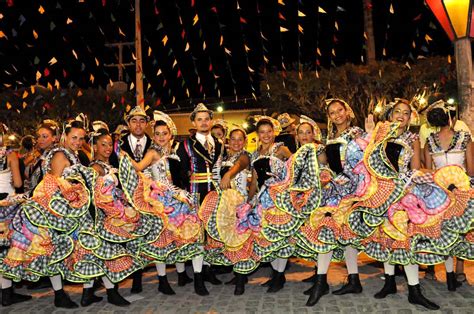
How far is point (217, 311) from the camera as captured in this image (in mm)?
4516

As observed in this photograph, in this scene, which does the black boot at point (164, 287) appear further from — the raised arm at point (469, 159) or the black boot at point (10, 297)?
the raised arm at point (469, 159)

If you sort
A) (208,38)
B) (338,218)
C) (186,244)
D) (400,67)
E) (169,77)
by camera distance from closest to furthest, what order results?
(338,218)
(186,244)
(208,38)
(169,77)
(400,67)

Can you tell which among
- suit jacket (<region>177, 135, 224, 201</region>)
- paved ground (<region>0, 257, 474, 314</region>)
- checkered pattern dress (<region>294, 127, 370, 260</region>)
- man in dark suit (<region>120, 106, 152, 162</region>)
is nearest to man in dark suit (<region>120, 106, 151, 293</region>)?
man in dark suit (<region>120, 106, 152, 162</region>)

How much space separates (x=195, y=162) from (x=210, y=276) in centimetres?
135

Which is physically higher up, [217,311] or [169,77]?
[169,77]

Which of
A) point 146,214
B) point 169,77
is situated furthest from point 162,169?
point 169,77

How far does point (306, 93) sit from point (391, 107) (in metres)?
15.3

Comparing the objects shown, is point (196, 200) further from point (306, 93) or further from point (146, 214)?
point (306, 93)

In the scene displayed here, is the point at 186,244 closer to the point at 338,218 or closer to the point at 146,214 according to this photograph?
the point at 146,214

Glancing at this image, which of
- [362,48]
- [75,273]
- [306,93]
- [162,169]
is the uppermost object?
[362,48]

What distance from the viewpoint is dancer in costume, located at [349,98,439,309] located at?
4.12 m

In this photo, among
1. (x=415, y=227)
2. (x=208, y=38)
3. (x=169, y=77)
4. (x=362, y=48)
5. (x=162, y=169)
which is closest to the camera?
(x=415, y=227)

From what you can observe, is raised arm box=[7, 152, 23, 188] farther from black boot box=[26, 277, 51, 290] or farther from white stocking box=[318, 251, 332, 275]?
white stocking box=[318, 251, 332, 275]

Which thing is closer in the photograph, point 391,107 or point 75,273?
point 75,273
